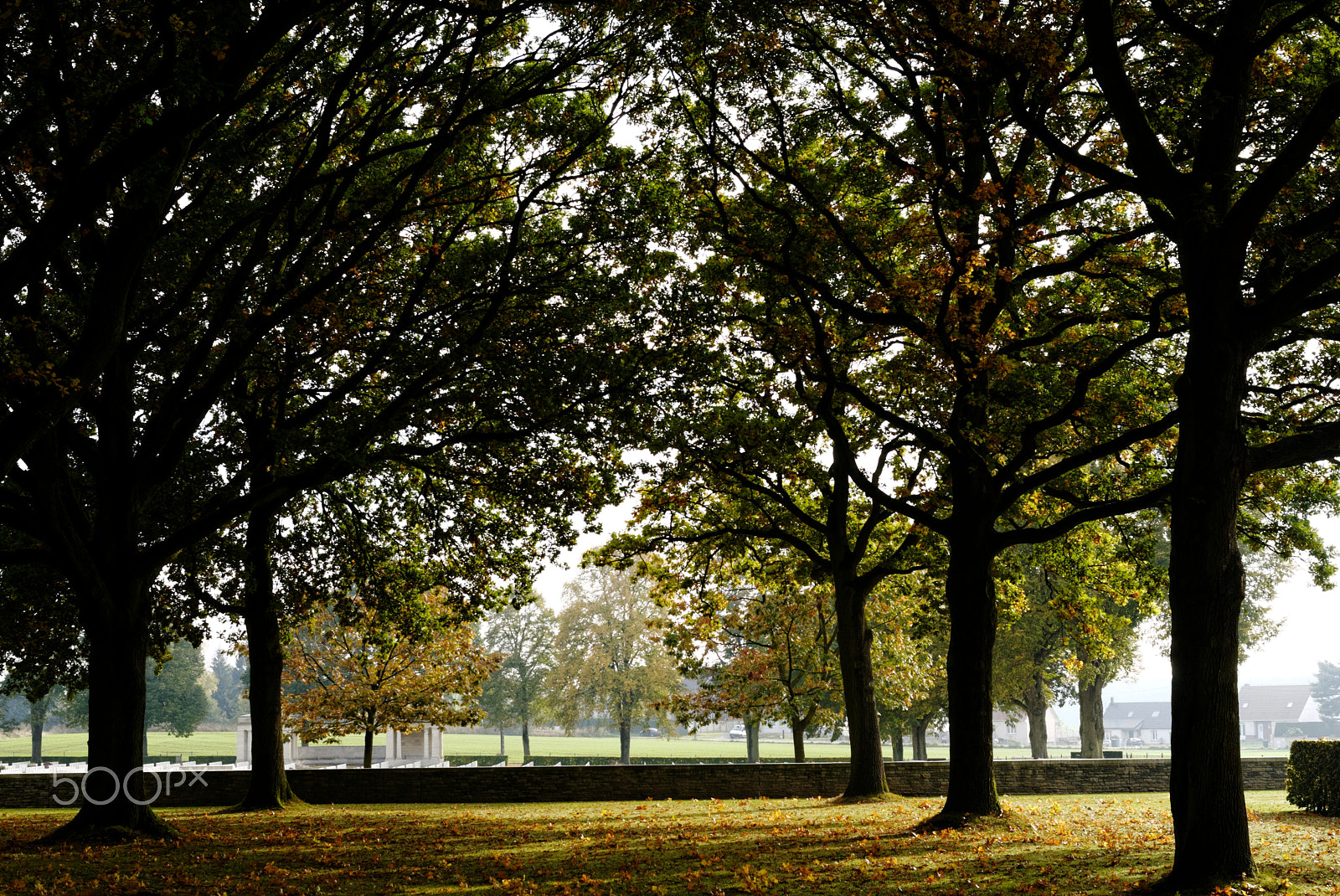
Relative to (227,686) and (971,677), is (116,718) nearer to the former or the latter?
(971,677)

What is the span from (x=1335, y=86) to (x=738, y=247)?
27.2 ft

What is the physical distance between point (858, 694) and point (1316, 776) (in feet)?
27.8

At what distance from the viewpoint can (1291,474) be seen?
50.7 feet

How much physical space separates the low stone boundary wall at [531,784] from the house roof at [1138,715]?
14032cm

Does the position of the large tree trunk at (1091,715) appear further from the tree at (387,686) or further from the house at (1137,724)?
the house at (1137,724)

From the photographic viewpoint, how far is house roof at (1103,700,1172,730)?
5768 inches

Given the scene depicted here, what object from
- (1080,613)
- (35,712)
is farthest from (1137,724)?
(1080,613)

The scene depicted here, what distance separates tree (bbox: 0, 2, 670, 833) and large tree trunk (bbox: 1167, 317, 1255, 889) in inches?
318

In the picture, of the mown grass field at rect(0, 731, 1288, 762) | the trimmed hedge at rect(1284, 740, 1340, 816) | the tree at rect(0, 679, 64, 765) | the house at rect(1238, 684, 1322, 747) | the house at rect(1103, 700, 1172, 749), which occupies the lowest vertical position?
the house at rect(1103, 700, 1172, 749)

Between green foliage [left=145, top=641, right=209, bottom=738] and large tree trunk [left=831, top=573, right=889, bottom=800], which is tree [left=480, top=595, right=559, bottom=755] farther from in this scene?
large tree trunk [left=831, top=573, right=889, bottom=800]

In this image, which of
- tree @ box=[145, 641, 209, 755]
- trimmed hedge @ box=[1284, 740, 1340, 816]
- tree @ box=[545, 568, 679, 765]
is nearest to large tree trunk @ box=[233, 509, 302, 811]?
trimmed hedge @ box=[1284, 740, 1340, 816]

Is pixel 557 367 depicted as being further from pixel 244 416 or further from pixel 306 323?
pixel 244 416

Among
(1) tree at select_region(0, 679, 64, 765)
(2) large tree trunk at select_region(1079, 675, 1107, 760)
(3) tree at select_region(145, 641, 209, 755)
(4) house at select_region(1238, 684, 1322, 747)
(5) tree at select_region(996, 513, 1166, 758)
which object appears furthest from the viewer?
(4) house at select_region(1238, 684, 1322, 747)

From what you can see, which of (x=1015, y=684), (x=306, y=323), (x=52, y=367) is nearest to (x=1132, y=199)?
(x=306, y=323)
